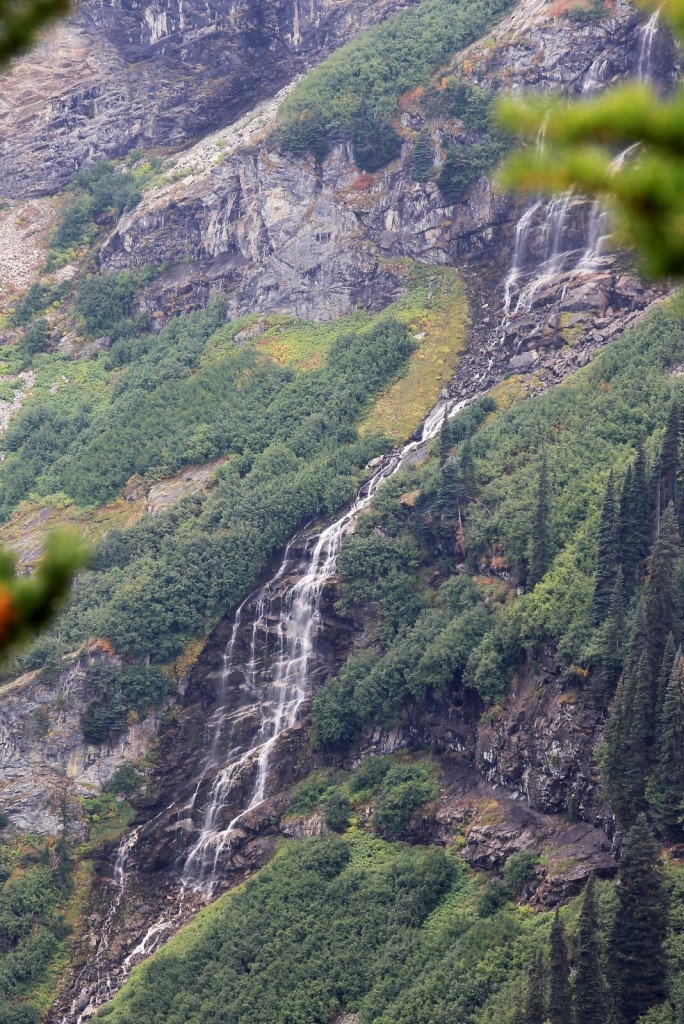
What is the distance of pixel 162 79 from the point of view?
10231 cm

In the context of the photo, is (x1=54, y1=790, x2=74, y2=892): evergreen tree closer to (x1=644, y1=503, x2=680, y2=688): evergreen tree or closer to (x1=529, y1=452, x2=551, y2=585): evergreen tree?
(x1=529, y1=452, x2=551, y2=585): evergreen tree

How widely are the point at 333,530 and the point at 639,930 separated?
3091 cm

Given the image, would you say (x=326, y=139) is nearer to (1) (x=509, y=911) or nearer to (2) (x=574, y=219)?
(2) (x=574, y=219)

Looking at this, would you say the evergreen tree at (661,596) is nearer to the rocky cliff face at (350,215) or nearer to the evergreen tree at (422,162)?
the rocky cliff face at (350,215)

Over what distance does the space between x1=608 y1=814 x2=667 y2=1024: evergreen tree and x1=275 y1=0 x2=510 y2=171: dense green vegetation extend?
5611 cm

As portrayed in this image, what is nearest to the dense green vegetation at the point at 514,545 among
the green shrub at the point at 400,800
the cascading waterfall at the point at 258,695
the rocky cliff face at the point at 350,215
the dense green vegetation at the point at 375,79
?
the cascading waterfall at the point at 258,695

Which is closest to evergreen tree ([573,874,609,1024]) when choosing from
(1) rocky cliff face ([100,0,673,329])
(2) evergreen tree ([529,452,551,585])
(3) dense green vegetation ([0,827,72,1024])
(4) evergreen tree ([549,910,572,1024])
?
(4) evergreen tree ([549,910,572,1024])

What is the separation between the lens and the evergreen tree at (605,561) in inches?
2082

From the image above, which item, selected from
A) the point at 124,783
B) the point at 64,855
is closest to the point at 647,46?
the point at 124,783

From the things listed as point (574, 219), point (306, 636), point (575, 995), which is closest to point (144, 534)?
point (306, 636)

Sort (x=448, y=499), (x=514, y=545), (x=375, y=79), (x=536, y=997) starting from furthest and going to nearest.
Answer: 1. (x=375, y=79)
2. (x=448, y=499)
3. (x=514, y=545)
4. (x=536, y=997)

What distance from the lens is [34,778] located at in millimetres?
62562

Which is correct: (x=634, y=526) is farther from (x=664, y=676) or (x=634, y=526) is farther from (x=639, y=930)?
(x=639, y=930)

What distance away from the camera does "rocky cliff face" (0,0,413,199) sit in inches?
3981
